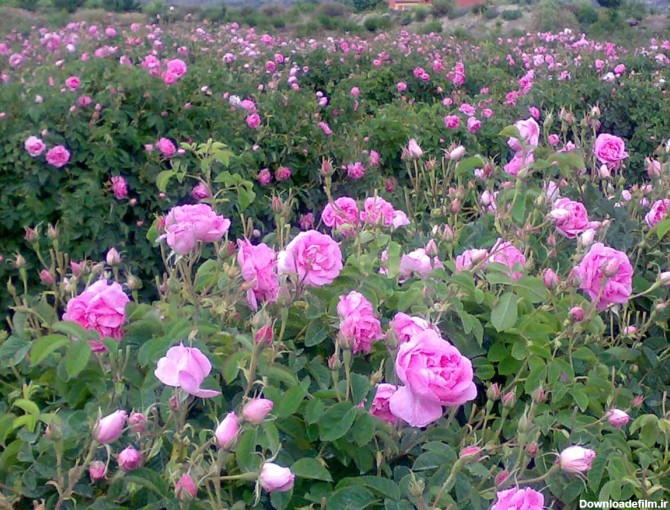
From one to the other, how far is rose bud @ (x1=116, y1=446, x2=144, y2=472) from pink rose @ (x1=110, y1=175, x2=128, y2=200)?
2462 millimetres

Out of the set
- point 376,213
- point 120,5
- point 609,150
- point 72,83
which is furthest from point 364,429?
point 120,5

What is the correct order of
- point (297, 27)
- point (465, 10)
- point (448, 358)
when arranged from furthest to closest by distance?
point (465, 10) → point (297, 27) → point (448, 358)

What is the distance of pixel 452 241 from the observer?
5.49 feet

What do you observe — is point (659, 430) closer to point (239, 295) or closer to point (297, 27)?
point (239, 295)

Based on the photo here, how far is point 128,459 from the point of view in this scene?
103 centimetres

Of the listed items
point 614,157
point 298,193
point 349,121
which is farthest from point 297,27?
point 614,157

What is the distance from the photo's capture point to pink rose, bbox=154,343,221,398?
1022 millimetres

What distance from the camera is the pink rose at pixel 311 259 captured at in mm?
1291

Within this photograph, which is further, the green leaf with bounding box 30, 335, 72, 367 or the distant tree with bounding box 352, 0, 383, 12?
→ the distant tree with bounding box 352, 0, 383, 12

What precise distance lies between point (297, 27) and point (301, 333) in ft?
69.4

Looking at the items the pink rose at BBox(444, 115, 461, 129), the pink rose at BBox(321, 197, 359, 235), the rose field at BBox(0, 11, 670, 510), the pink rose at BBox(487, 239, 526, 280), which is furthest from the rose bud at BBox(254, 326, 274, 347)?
the pink rose at BBox(444, 115, 461, 129)

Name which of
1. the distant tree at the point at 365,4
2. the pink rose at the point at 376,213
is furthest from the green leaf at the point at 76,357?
the distant tree at the point at 365,4

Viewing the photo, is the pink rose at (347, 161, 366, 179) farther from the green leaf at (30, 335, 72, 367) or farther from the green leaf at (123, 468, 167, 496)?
the green leaf at (123, 468, 167, 496)

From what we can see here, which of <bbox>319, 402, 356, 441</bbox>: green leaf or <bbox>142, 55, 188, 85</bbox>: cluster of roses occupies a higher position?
<bbox>319, 402, 356, 441</bbox>: green leaf
